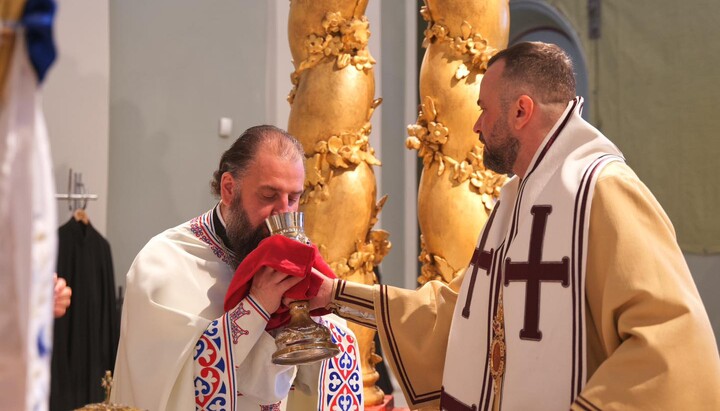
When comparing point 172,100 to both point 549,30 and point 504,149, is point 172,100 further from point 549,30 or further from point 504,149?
point 504,149

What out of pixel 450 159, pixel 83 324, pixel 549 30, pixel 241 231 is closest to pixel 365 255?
pixel 450 159

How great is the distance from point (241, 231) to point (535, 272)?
43.2 inches

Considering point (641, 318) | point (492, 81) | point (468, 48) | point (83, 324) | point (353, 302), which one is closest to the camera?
point (641, 318)

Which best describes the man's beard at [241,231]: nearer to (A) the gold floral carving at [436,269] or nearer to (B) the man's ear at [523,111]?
(B) the man's ear at [523,111]

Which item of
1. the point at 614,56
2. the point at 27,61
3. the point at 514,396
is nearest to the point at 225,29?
the point at 614,56

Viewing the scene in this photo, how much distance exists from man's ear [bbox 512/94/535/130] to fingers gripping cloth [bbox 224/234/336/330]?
2.74 ft

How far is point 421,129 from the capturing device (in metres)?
4.68

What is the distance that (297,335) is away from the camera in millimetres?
2807

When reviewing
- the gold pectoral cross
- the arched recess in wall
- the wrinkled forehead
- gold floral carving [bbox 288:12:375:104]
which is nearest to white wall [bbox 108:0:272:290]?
the arched recess in wall

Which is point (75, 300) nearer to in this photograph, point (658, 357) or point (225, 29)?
point (225, 29)

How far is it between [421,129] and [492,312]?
1856mm

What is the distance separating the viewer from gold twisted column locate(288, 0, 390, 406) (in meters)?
4.65

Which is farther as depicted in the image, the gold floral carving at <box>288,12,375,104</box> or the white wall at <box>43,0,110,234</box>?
the white wall at <box>43,0,110,234</box>

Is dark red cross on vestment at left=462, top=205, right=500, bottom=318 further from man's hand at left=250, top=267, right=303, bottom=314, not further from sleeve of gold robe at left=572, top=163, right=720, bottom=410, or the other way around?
man's hand at left=250, top=267, right=303, bottom=314
